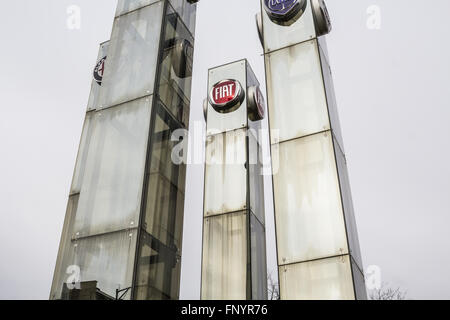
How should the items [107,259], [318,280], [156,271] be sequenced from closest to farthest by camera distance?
[318,280] < [107,259] < [156,271]

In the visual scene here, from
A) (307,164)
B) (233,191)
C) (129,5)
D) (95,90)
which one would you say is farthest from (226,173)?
(95,90)

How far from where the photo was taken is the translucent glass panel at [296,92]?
9688mm

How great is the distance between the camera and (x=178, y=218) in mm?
10422

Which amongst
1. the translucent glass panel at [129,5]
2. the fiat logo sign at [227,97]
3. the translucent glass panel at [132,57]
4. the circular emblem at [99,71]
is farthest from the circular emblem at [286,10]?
the circular emblem at [99,71]

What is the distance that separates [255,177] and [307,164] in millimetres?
3250

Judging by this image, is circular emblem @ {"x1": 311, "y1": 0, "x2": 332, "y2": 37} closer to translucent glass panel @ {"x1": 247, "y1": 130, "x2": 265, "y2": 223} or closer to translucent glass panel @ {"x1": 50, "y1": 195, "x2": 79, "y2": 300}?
translucent glass panel @ {"x1": 247, "y1": 130, "x2": 265, "y2": 223}

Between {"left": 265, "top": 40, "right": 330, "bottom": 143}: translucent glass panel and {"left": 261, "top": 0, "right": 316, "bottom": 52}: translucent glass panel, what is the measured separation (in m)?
0.21

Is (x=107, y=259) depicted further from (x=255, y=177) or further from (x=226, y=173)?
(x=255, y=177)

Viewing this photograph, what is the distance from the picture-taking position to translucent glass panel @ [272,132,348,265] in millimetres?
8320

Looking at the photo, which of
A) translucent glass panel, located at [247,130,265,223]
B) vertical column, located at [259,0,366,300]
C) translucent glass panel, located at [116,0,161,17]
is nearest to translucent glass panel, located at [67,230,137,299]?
vertical column, located at [259,0,366,300]

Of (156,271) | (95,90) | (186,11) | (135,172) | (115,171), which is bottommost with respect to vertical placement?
(156,271)

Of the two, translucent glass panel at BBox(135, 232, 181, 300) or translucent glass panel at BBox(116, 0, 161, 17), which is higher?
translucent glass panel at BBox(116, 0, 161, 17)

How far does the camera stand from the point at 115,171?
9.48 m
